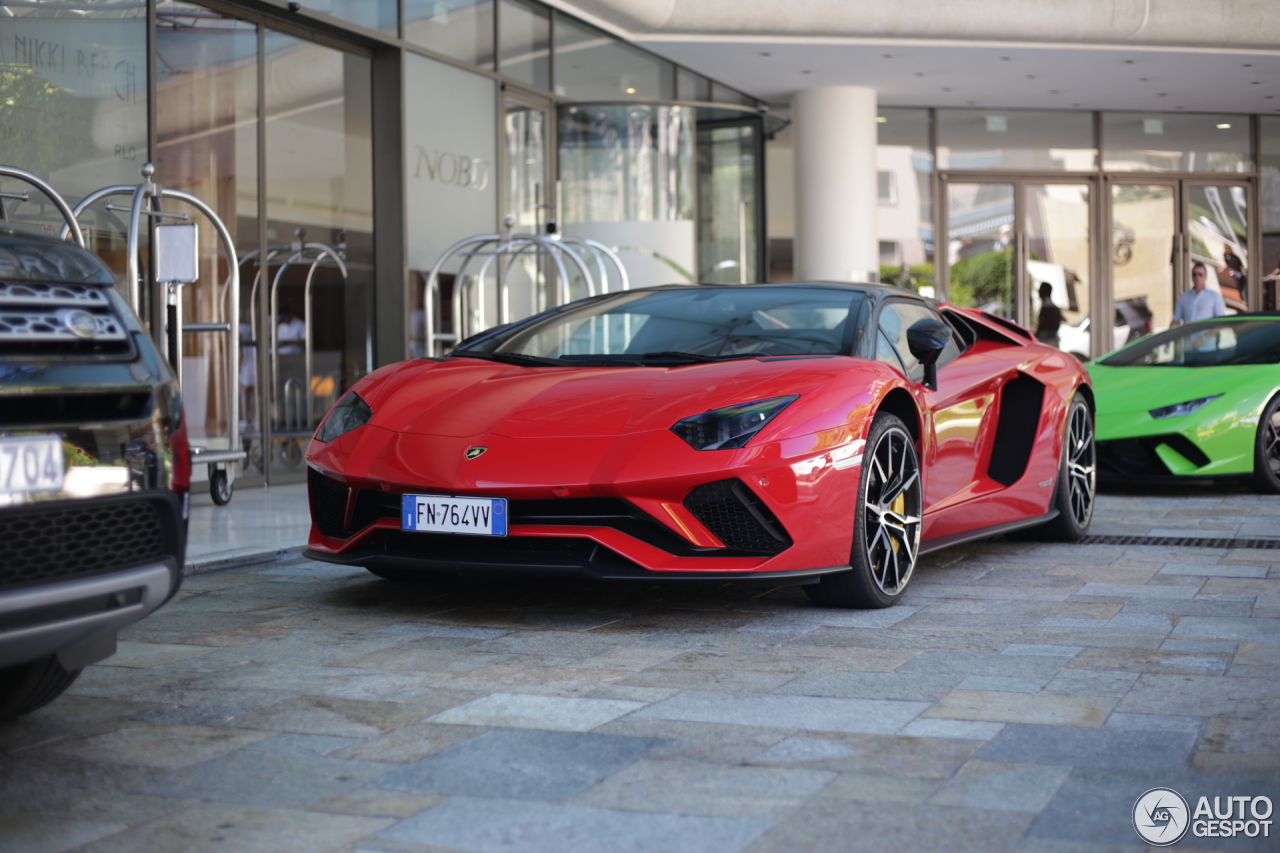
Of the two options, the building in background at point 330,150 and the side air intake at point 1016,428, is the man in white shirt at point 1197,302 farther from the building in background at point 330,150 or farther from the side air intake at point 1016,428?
the side air intake at point 1016,428

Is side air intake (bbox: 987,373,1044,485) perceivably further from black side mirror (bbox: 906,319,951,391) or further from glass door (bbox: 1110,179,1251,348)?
glass door (bbox: 1110,179,1251,348)

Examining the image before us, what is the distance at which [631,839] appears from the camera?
2.19 meters

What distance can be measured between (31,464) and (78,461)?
10cm

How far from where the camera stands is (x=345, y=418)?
4469 millimetres

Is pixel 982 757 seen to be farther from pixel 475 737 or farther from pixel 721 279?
pixel 721 279

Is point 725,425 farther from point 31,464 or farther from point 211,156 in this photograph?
point 211,156

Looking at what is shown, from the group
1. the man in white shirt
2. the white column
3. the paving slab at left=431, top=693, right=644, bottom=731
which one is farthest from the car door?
the white column

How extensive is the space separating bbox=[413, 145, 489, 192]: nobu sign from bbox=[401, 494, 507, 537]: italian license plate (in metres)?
7.08

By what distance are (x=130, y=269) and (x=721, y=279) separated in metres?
9.47

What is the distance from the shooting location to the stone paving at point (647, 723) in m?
2.28

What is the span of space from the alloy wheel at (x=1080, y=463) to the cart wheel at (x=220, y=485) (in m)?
4.19

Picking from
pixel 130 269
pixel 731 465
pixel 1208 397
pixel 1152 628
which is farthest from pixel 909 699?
pixel 1208 397

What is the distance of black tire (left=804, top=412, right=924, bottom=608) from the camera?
4.25m

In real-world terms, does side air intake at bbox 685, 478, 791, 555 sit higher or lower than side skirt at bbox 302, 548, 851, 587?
higher
